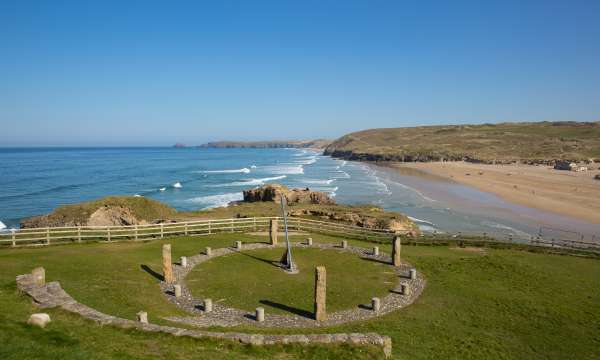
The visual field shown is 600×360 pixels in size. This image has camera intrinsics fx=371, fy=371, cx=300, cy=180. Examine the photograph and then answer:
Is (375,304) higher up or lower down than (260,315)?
lower down

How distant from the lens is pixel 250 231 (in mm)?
30172

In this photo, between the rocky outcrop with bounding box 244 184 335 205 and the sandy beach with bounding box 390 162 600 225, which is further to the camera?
the sandy beach with bounding box 390 162 600 225

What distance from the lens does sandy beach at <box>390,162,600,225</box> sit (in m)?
51.8

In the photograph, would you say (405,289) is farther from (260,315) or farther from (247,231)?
(247,231)

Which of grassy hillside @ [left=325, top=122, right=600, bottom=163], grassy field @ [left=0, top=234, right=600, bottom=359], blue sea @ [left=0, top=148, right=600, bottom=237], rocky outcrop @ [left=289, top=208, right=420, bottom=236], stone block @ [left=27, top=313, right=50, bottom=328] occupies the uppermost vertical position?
grassy hillside @ [left=325, top=122, right=600, bottom=163]

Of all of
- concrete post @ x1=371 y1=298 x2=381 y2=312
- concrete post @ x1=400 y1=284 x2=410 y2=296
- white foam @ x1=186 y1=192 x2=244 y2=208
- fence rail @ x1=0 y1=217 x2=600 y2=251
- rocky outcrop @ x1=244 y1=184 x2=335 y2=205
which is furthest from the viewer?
white foam @ x1=186 y1=192 x2=244 y2=208

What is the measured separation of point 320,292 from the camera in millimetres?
14195

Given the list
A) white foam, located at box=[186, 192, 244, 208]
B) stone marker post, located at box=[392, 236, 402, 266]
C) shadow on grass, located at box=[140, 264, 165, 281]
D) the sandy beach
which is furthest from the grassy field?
white foam, located at box=[186, 192, 244, 208]

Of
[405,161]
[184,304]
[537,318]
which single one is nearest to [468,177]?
[405,161]

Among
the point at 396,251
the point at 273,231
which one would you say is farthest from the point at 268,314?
the point at 273,231

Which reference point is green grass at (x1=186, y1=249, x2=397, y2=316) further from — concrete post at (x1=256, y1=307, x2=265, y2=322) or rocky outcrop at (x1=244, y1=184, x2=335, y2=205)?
rocky outcrop at (x1=244, y1=184, x2=335, y2=205)

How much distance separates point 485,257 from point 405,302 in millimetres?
10205

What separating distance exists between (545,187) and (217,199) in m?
60.9

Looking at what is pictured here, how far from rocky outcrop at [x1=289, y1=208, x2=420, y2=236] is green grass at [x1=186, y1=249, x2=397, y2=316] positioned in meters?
13.0
